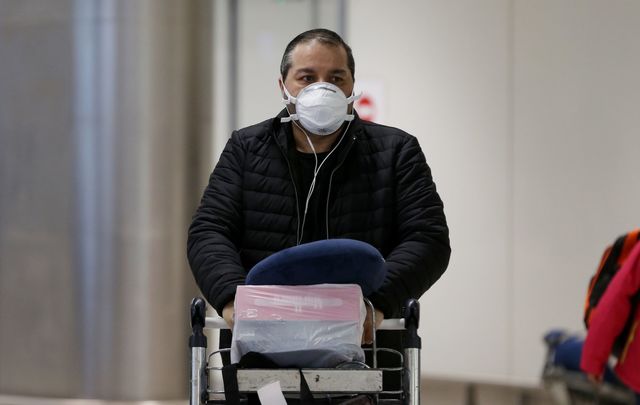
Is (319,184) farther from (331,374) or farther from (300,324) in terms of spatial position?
(331,374)

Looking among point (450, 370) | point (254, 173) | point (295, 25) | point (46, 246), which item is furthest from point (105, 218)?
point (254, 173)

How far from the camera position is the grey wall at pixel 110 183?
7.43m

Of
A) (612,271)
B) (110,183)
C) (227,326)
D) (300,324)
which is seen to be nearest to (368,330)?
(300,324)

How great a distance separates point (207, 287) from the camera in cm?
326

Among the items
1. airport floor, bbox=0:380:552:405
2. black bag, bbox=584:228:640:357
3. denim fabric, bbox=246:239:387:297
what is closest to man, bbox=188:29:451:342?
denim fabric, bbox=246:239:387:297

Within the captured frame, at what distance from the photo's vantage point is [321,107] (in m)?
3.37

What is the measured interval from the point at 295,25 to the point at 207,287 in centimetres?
542

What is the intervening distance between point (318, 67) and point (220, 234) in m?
0.54

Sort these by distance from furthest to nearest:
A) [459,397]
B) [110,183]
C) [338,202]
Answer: [459,397] → [110,183] → [338,202]

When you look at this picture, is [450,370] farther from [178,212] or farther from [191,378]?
[191,378]

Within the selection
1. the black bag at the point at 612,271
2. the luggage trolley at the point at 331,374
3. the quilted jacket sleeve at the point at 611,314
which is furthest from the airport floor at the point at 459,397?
the luggage trolley at the point at 331,374

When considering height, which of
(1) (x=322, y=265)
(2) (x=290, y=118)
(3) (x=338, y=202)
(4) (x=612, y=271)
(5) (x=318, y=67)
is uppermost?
(5) (x=318, y=67)

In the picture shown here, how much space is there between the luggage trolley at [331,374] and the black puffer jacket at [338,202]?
276 mm

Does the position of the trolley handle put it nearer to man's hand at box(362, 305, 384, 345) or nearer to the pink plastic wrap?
man's hand at box(362, 305, 384, 345)
